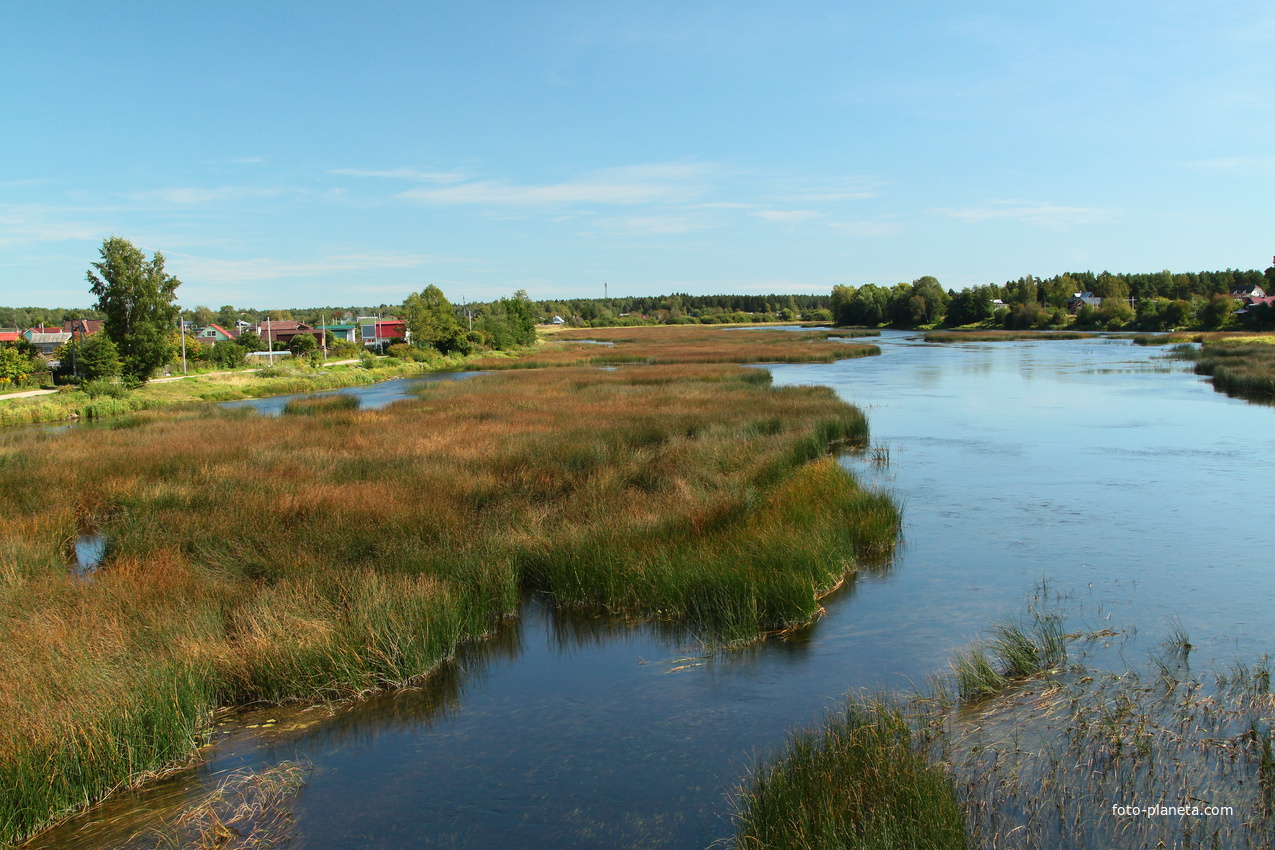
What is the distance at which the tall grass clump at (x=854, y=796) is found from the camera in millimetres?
4727

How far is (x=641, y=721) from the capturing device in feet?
23.7

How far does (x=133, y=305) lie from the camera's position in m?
41.7

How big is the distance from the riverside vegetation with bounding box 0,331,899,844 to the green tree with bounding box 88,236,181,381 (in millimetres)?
21701

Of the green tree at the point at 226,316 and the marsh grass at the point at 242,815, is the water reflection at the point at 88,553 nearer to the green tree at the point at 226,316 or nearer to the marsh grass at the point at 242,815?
the marsh grass at the point at 242,815

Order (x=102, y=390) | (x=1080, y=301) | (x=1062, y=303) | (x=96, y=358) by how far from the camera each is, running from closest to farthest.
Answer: (x=102, y=390) → (x=96, y=358) → (x=1062, y=303) → (x=1080, y=301)

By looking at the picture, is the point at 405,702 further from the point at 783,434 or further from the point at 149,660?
the point at 783,434

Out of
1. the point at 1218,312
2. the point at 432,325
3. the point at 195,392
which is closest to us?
the point at 195,392

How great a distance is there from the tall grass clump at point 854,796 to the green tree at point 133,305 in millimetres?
42427

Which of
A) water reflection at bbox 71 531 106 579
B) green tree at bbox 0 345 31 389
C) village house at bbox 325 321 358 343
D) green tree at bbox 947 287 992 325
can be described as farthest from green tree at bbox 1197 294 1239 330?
village house at bbox 325 321 358 343

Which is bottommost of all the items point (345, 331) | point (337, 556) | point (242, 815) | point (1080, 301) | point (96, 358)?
point (242, 815)

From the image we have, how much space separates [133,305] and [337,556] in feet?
128

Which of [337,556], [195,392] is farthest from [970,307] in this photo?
[337,556]

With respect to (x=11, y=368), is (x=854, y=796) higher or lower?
lower

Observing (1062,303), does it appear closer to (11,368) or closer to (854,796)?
(11,368)
